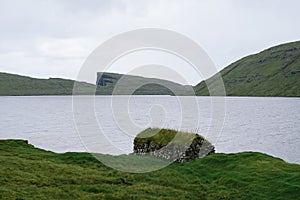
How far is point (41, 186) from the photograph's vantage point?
697 inches

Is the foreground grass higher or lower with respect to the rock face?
lower

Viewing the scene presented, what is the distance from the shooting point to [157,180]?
67.5 feet

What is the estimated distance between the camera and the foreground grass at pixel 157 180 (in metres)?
17.0

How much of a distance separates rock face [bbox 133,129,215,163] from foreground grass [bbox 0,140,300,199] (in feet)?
11.1

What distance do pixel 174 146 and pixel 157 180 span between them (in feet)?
30.2

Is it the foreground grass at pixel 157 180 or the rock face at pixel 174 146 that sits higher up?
the rock face at pixel 174 146

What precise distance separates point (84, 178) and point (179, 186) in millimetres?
5192

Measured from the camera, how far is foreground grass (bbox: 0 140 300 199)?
1702cm

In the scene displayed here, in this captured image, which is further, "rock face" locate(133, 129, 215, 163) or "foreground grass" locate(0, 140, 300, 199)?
"rock face" locate(133, 129, 215, 163)

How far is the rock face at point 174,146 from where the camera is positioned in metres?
29.5

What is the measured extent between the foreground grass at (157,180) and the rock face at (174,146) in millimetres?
3394

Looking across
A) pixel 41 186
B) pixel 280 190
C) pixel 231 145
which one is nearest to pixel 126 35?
pixel 41 186

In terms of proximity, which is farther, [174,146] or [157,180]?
[174,146]

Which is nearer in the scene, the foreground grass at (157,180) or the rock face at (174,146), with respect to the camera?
the foreground grass at (157,180)
